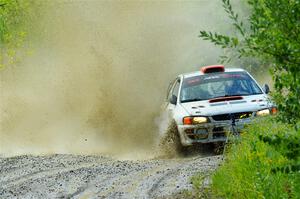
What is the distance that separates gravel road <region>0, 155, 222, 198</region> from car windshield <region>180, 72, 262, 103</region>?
4.84 feet

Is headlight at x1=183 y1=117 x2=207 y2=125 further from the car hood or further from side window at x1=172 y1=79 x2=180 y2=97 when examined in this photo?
side window at x1=172 y1=79 x2=180 y2=97

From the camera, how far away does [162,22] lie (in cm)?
3362

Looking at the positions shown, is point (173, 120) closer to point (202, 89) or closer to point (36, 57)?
point (202, 89)

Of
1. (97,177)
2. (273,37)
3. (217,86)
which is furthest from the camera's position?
(217,86)

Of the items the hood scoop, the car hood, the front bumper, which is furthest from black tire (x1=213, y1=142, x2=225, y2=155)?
the hood scoop

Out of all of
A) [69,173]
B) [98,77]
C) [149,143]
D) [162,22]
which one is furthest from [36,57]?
Answer: [69,173]

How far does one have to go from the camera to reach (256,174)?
6.07 metres

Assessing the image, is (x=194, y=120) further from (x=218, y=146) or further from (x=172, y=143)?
(x=172, y=143)

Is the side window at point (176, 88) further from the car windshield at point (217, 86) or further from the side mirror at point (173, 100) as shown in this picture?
the side mirror at point (173, 100)

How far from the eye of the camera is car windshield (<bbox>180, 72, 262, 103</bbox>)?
14539 millimetres

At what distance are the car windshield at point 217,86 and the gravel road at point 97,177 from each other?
1476mm

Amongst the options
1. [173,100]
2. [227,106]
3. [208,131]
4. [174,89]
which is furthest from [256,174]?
[174,89]

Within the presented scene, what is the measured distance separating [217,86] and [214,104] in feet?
4.07

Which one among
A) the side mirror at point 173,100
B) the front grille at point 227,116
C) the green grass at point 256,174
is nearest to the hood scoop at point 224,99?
the front grille at point 227,116
